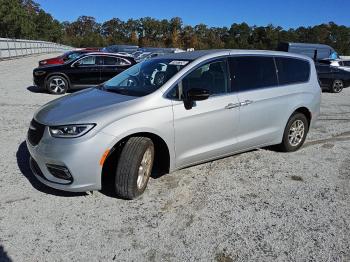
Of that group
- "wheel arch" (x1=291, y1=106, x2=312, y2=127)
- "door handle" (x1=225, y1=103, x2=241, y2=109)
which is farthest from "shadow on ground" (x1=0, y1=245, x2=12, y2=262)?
"wheel arch" (x1=291, y1=106, x2=312, y2=127)

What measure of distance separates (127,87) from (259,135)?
208 cm

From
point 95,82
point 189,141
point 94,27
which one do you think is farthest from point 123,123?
point 94,27

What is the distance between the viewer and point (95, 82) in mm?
13422

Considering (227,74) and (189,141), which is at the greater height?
(227,74)

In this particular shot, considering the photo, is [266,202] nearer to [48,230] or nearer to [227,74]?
[227,74]

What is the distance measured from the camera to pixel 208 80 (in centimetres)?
525

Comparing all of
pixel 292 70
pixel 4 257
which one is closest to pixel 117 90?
pixel 4 257

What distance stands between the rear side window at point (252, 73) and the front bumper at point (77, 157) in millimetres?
2164

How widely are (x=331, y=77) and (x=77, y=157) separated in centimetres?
1670

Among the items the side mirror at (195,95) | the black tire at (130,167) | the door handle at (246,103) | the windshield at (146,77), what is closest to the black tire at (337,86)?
the door handle at (246,103)

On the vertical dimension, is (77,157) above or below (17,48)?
below

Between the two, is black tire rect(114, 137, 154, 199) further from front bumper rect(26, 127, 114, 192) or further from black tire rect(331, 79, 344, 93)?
black tire rect(331, 79, 344, 93)

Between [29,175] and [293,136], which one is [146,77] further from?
[293,136]

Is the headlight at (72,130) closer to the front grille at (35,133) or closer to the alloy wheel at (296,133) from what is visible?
the front grille at (35,133)
